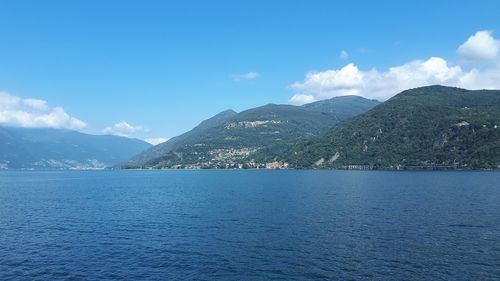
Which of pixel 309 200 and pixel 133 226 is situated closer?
pixel 133 226

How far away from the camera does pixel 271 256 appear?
5875 centimetres

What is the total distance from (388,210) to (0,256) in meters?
85.1

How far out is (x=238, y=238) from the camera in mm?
71000

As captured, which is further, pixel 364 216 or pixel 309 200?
pixel 309 200

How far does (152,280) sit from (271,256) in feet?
60.5

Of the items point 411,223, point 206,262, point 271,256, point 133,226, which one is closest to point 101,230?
point 133,226

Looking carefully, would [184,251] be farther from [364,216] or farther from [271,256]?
[364,216]

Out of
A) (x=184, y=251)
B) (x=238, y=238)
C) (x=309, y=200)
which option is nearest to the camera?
(x=184, y=251)

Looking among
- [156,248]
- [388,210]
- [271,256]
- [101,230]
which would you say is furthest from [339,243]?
[101,230]

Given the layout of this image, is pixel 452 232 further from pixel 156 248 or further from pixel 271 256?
pixel 156 248

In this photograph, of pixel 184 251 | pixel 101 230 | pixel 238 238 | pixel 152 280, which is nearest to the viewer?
pixel 152 280

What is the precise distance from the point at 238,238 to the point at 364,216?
36.3 metres

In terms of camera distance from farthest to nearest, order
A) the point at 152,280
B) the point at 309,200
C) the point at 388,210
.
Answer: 1. the point at 309,200
2. the point at 388,210
3. the point at 152,280

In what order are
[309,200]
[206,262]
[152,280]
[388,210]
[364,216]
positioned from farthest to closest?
[309,200]
[388,210]
[364,216]
[206,262]
[152,280]
